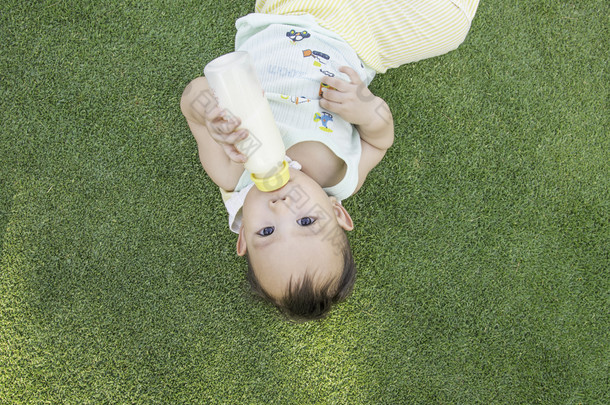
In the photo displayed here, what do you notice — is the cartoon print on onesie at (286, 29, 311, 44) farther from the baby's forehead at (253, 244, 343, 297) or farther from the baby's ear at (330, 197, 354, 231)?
the baby's forehead at (253, 244, 343, 297)

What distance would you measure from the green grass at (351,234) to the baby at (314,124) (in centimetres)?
23

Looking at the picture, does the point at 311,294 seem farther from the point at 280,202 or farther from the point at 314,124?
the point at 314,124

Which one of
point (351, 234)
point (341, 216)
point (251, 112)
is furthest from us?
point (351, 234)

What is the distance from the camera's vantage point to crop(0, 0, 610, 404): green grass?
1420 mm

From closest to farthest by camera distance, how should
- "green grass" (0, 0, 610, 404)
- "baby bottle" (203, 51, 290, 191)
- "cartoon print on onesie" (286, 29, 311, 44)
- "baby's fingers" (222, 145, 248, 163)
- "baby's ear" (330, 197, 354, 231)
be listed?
"baby bottle" (203, 51, 290, 191)
"baby's fingers" (222, 145, 248, 163)
"baby's ear" (330, 197, 354, 231)
"cartoon print on onesie" (286, 29, 311, 44)
"green grass" (0, 0, 610, 404)

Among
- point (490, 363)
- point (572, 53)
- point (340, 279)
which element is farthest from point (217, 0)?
point (490, 363)

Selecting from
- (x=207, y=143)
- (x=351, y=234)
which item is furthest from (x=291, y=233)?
(x=351, y=234)

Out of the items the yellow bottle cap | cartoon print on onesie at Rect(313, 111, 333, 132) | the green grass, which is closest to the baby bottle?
the yellow bottle cap

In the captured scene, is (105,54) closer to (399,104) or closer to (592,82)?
(399,104)

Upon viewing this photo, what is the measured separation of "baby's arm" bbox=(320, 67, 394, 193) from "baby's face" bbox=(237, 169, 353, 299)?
24cm

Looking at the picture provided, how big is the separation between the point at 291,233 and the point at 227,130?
0.26m

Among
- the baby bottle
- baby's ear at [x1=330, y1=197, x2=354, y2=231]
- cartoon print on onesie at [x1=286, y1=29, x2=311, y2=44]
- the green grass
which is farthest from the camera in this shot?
the green grass

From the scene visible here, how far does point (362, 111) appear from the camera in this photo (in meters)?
1.13

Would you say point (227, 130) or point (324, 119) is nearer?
point (227, 130)
